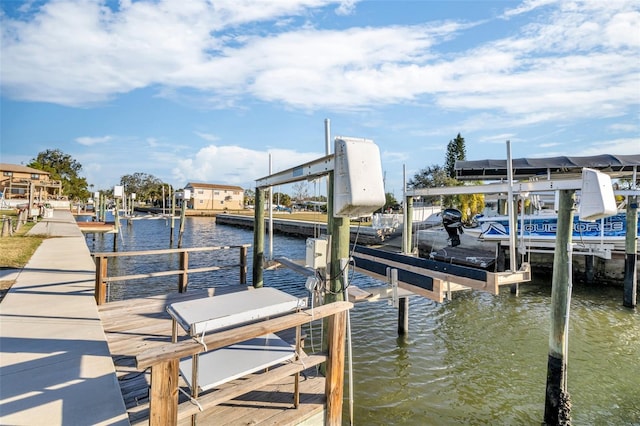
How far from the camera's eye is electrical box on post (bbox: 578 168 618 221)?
15.4 feet

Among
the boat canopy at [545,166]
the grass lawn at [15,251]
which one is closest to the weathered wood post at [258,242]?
the grass lawn at [15,251]

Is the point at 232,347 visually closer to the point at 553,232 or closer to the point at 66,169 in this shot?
the point at 553,232

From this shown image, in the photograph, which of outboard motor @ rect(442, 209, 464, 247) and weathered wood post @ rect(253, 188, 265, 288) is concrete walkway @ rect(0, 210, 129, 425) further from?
outboard motor @ rect(442, 209, 464, 247)

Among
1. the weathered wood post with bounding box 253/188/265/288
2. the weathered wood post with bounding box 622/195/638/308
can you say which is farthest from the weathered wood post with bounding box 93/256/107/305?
the weathered wood post with bounding box 622/195/638/308

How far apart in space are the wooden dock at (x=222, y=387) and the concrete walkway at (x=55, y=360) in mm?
175

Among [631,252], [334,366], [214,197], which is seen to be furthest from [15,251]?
[214,197]

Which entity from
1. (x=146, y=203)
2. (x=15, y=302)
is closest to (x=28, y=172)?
(x=146, y=203)

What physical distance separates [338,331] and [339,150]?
1.86 metres

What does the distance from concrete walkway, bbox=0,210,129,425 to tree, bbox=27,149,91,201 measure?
69.3 meters

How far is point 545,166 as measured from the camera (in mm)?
15320

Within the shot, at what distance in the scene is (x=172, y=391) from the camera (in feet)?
8.01

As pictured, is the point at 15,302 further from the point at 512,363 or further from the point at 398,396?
the point at 512,363

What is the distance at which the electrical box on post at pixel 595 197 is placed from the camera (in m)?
4.70

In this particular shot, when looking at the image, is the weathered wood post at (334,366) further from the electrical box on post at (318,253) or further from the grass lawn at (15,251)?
the grass lawn at (15,251)
